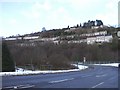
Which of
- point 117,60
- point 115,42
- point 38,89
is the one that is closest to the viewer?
point 38,89

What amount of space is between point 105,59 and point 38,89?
354 feet

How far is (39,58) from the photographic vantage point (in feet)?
233

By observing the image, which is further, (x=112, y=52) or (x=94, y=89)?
(x=112, y=52)

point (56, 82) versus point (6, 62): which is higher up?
point (6, 62)

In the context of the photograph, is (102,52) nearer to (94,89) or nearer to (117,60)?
(117,60)

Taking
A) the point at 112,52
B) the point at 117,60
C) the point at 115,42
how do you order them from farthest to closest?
the point at 115,42 < the point at 112,52 < the point at 117,60

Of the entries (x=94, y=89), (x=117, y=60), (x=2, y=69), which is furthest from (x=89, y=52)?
(x=94, y=89)

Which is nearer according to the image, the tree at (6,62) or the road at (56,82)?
the road at (56,82)

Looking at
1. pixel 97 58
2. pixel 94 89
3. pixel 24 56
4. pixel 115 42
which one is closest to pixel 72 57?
pixel 97 58

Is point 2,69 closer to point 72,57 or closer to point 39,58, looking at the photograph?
point 39,58

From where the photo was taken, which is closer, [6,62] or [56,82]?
[56,82]

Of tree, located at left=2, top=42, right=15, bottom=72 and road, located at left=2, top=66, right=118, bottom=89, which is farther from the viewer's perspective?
tree, located at left=2, top=42, right=15, bottom=72

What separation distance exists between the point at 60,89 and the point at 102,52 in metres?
111

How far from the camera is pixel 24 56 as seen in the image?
74938 mm
